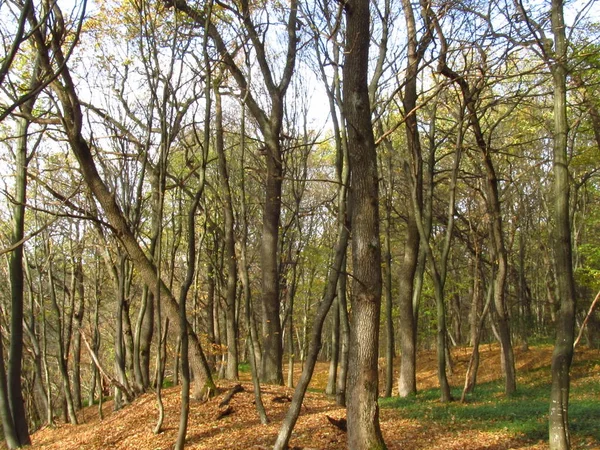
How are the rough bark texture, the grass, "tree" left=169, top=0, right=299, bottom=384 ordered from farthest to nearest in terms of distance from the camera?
"tree" left=169, top=0, right=299, bottom=384 → the grass → the rough bark texture

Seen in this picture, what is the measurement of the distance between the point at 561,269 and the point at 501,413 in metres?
3.50

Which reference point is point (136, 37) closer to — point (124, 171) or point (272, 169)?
point (124, 171)

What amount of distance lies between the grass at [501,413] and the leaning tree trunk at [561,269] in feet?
3.16

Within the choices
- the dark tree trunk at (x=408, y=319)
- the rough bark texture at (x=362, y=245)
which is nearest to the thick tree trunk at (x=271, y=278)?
the dark tree trunk at (x=408, y=319)

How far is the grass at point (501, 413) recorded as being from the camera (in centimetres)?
773

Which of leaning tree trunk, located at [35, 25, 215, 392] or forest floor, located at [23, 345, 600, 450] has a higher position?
leaning tree trunk, located at [35, 25, 215, 392]

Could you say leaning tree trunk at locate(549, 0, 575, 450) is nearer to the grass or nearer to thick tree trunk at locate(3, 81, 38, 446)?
the grass

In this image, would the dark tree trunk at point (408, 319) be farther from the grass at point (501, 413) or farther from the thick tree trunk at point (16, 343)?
the thick tree trunk at point (16, 343)

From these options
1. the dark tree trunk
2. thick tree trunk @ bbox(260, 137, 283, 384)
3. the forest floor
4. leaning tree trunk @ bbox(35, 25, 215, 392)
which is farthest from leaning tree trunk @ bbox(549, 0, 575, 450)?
thick tree trunk @ bbox(260, 137, 283, 384)

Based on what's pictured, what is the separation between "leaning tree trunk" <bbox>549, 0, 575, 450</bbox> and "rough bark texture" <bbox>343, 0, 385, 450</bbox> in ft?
7.42

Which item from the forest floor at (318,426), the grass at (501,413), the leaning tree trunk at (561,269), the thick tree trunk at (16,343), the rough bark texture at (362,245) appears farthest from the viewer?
the thick tree trunk at (16,343)

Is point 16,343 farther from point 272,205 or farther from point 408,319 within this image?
point 408,319

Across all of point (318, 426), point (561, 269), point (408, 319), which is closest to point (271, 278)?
point (408, 319)

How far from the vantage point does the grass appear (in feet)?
25.4
